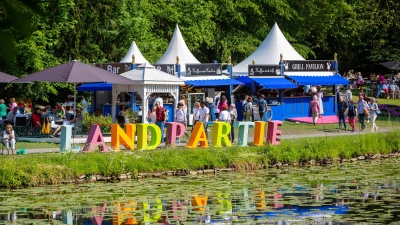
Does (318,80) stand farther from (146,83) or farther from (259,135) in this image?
(259,135)

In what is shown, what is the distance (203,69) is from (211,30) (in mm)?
15467

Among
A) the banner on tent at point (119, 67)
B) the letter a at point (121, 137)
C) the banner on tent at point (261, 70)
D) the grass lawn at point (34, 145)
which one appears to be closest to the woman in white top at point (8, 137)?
the grass lawn at point (34, 145)

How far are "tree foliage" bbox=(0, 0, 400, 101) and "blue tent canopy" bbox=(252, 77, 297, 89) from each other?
15.6 feet

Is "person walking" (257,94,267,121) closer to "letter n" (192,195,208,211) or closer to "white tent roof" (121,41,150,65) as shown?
"white tent roof" (121,41,150,65)

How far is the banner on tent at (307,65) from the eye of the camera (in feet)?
132

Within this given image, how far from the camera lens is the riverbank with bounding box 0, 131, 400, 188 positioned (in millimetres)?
19375

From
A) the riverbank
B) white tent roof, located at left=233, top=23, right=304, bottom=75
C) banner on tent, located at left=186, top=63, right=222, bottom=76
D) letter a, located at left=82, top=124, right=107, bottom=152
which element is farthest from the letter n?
white tent roof, located at left=233, top=23, right=304, bottom=75

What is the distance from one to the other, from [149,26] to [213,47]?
7.18m

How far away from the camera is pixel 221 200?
56.5 ft

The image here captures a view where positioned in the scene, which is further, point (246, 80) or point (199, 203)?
point (246, 80)

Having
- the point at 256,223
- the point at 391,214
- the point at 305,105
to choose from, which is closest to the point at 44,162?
the point at 256,223

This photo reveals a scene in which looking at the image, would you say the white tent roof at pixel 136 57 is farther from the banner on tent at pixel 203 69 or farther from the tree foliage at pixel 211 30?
the banner on tent at pixel 203 69

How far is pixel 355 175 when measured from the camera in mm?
21906

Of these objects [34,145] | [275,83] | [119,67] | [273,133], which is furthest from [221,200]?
[275,83]
